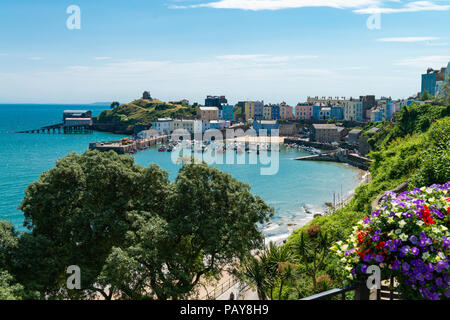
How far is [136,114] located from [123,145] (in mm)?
57675

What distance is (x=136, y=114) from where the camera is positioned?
138m

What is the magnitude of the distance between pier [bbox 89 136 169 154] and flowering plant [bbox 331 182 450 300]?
78.2m

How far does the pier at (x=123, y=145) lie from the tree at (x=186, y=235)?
70075 millimetres

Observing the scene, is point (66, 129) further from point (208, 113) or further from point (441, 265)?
point (441, 265)

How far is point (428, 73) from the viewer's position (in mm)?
120688

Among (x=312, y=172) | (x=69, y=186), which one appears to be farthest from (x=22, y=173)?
(x=69, y=186)

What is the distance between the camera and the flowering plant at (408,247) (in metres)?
3.69

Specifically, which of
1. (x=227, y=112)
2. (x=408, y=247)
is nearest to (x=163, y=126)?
(x=227, y=112)

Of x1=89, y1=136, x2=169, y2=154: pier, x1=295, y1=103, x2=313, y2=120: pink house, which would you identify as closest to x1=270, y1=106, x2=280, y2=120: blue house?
x1=295, y1=103, x2=313, y2=120: pink house

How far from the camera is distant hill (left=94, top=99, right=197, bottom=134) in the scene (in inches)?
4926
